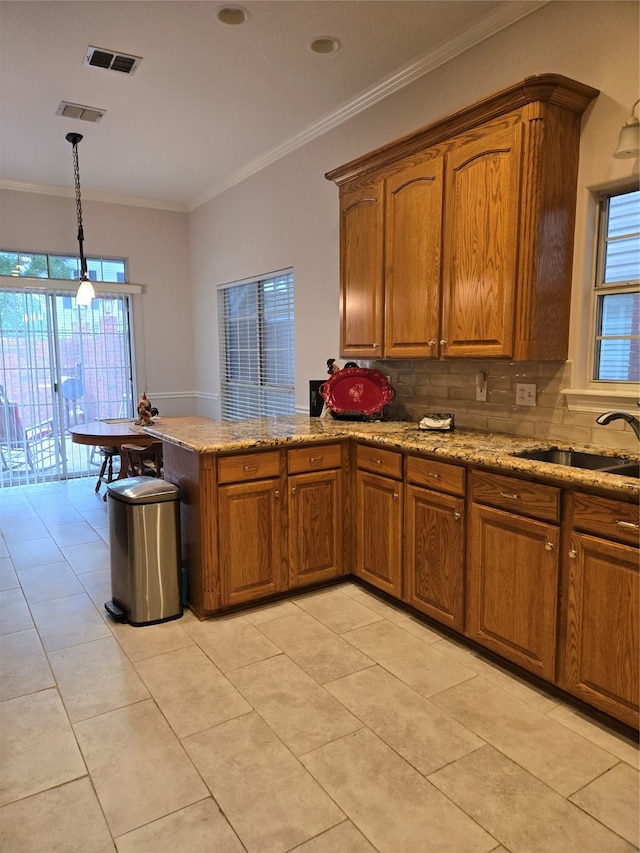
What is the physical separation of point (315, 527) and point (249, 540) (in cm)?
40

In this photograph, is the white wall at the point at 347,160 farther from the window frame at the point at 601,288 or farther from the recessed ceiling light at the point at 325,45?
the recessed ceiling light at the point at 325,45

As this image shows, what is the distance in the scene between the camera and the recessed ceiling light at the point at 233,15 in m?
2.71

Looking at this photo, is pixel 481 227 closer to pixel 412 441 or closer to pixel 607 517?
pixel 412 441

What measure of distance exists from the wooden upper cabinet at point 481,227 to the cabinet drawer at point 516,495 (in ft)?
1.91

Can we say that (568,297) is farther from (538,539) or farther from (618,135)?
(538,539)

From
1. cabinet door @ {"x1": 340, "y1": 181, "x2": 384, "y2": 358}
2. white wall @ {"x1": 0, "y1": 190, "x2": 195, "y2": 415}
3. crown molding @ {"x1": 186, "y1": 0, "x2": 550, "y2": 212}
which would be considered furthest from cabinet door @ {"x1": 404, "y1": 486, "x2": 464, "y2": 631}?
white wall @ {"x1": 0, "y1": 190, "x2": 195, "y2": 415}

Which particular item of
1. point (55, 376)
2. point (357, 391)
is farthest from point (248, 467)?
point (55, 376)

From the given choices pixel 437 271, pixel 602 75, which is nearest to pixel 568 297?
pixel 437 271

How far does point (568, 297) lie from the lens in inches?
101

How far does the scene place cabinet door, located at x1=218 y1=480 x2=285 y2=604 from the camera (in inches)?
111

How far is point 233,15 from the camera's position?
277 centimetres

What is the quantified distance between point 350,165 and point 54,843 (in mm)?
3323

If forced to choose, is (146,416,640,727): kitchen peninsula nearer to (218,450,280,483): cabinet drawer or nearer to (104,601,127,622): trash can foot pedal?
(218,450,280,483): cabinet drawer

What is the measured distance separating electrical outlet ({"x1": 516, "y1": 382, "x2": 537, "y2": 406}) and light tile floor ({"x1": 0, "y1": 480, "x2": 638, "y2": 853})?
1.19m
